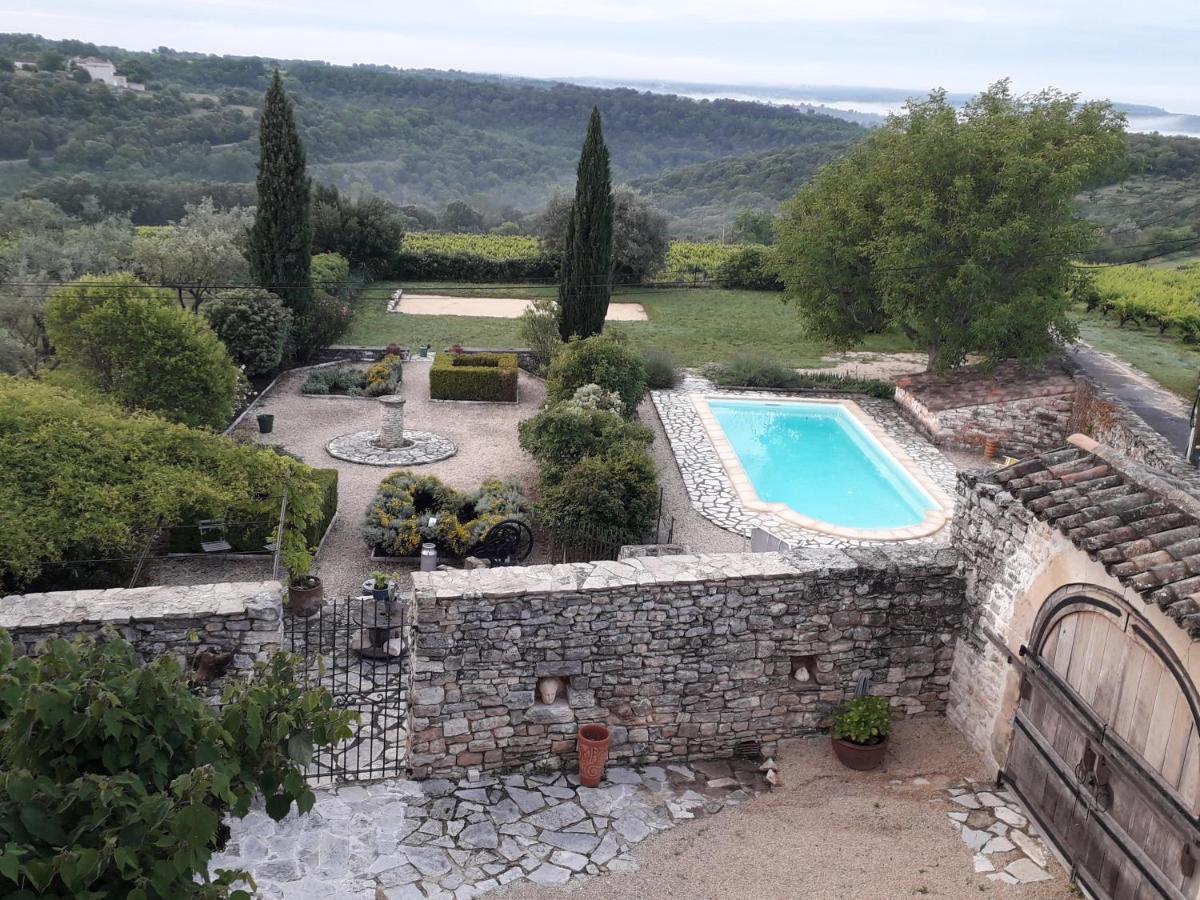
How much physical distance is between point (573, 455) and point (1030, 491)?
28.0 feet

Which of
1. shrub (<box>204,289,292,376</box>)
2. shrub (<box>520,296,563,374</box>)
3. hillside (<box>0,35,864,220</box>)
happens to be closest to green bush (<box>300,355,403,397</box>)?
shrub (<box>204,289,292,376</box>)

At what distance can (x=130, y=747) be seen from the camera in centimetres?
469

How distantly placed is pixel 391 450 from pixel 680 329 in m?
14.1

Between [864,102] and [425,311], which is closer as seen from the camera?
[425,311]

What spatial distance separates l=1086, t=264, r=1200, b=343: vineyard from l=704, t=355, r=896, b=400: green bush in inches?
285

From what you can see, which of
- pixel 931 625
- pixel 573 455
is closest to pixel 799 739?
pixel 931 625

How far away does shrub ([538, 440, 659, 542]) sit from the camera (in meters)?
13.0

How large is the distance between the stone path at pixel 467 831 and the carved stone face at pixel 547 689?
661 mm

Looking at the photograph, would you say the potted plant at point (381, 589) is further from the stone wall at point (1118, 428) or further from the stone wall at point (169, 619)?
the stone wall at point (1118, 428)

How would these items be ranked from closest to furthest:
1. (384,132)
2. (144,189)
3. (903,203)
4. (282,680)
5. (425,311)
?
(282,680), (903,203), (425,311), (144,189), (384,132)

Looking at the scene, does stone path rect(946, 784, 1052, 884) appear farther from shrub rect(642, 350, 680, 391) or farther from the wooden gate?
shrub rect(642, 350, 680, 391)

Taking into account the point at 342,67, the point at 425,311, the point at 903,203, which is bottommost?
the point at 425,311

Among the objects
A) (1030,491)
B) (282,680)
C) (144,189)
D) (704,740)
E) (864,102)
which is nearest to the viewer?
(282,680)

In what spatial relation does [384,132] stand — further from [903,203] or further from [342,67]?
[903,203]
